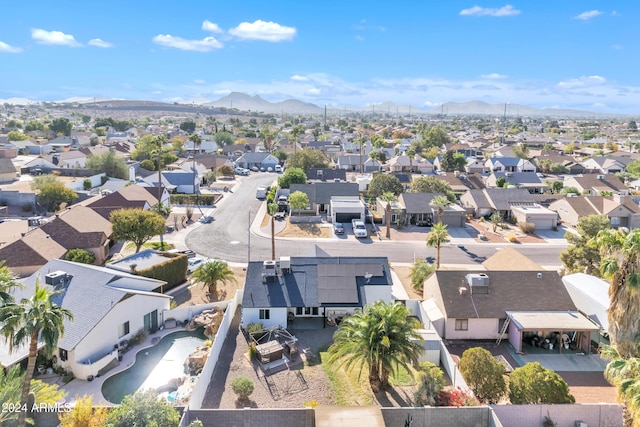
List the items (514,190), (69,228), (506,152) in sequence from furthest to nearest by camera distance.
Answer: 1. (506,152)
2. (514,190)
3. (69,228)

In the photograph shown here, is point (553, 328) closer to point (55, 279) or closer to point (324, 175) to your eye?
point (55, 279)

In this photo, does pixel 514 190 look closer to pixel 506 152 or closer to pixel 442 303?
pixel 442 303

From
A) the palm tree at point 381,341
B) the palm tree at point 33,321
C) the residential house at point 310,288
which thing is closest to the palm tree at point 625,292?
the palm tree at point 381,341

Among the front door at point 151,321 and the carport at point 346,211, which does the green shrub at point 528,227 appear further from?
the front door at point 151,321

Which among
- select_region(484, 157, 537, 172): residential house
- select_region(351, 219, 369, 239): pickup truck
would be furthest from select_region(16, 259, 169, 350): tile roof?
select_region(484, 157, 537, 172): residential house

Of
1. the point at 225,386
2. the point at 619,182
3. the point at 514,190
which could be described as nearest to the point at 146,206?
the point at 225,386

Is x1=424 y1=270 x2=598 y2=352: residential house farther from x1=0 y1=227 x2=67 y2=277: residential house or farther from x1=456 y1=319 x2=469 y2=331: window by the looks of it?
x1=0 y1=227 x2=67 y2=277: residential house

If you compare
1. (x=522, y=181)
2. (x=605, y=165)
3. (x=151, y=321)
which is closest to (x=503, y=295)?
(x=151, y=321)
